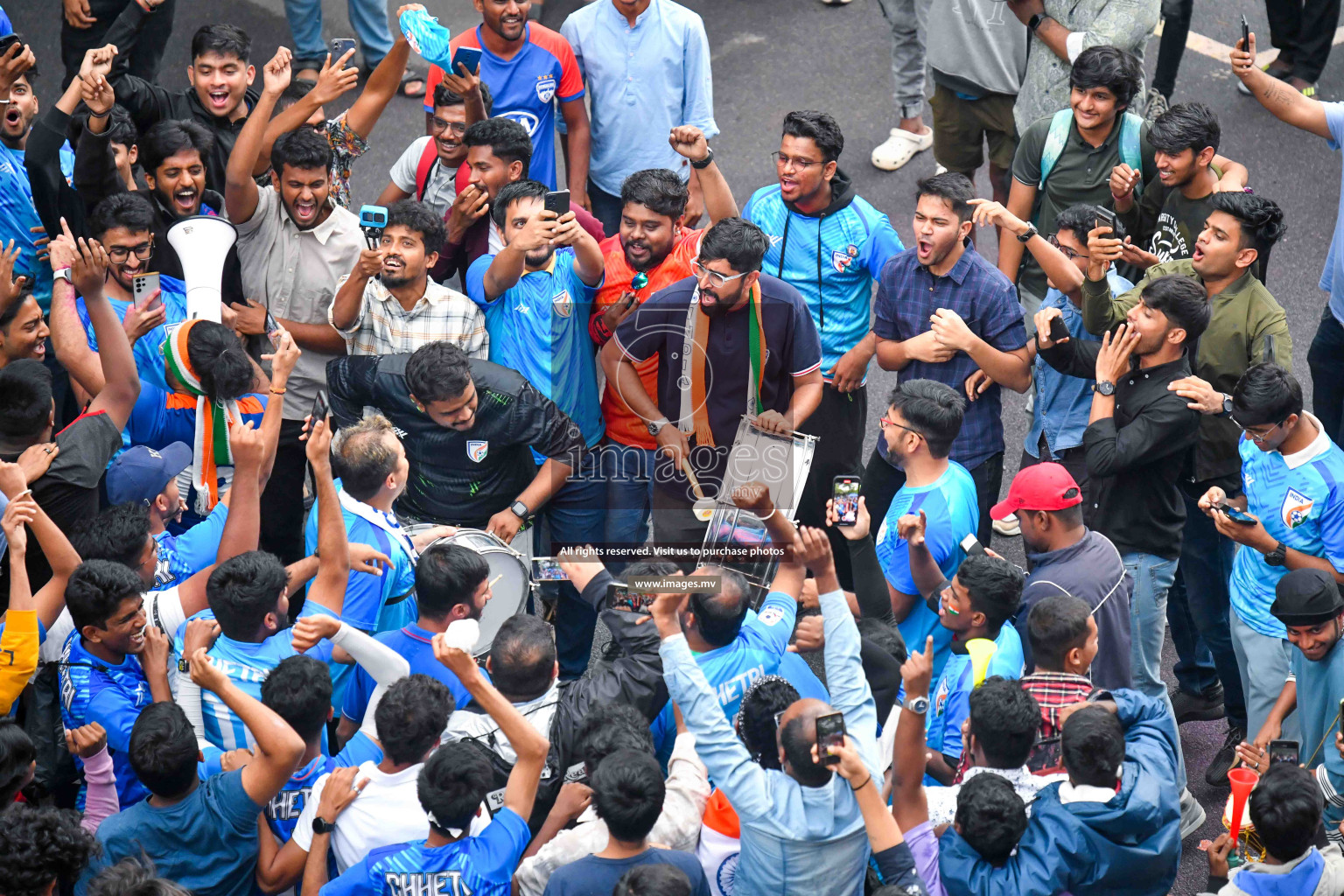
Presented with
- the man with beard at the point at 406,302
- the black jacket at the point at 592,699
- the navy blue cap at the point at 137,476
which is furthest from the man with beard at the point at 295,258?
the black jacket at the point at 592,699

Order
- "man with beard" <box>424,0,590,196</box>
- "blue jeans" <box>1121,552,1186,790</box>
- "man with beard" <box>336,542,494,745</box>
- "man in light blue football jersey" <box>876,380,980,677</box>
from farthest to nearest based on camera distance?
"man with beard" <box>424,0,590,196</box> → "blue jeans" <box>1121,552,1186,790</box> → "man in light blue football jersey" <box>876,380,980,677</box> → "man with beard" <box>336,542,494,745</box>

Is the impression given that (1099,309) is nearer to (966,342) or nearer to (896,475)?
Result: (966,342)

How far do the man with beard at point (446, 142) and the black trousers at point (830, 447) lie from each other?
1891 mm

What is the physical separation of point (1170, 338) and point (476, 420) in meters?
2.49

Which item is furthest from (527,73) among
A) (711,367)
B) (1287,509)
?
(1287,509)

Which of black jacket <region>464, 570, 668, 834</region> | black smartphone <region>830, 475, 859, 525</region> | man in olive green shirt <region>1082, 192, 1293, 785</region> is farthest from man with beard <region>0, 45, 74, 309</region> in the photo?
man in olive green shirt <region>1082, 192, 1293, 785</region>

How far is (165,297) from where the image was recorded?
17.9 feet

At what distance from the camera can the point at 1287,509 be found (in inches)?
184

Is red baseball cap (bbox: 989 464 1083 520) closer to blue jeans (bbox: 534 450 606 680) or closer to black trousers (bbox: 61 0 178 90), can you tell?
blue jeans (bbox: 534 450 606 680)

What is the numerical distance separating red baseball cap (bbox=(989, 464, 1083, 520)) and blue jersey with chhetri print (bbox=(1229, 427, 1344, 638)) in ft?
2.25

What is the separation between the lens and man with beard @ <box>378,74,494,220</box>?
20.7 ft

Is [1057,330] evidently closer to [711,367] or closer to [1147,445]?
[1147,445]

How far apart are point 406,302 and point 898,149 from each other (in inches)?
166

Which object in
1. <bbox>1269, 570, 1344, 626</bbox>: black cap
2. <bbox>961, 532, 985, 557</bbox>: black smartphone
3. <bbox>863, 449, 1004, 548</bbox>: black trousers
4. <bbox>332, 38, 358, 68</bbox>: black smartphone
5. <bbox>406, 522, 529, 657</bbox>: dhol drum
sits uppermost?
<bbox>332, 38, 358, 68</bbox>: black smartphone
